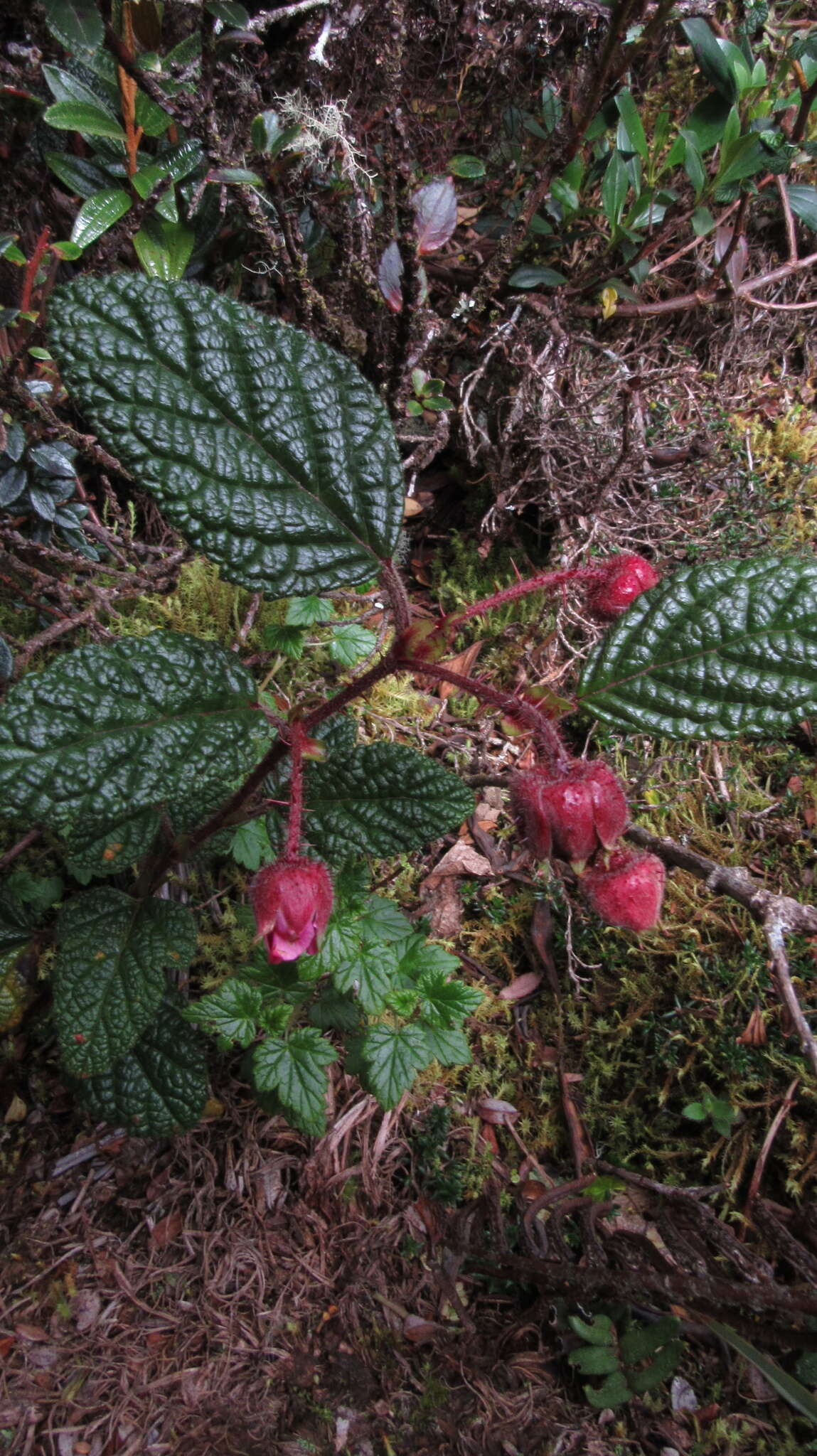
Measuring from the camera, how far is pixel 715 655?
3.30 feet

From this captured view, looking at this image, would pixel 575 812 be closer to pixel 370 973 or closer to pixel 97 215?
pixel 370 973

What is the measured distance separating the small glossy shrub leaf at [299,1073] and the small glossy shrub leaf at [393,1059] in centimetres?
7

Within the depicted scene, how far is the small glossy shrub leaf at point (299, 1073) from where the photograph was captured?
4.21 feet

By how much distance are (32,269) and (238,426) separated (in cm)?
93

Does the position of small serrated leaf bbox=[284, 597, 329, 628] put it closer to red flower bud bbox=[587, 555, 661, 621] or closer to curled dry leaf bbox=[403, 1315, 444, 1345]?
red flower bud bbox=[587, 555, 661, 621]

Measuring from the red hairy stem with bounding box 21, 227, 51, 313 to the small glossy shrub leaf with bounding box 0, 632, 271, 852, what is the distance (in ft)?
3.36

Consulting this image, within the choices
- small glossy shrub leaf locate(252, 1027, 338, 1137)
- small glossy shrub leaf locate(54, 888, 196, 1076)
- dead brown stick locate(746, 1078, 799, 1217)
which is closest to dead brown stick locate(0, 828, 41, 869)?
small glossy shrub leaf locate(54, 888, 196, 1076)

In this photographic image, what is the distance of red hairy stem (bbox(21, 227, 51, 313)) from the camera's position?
60.4 inches

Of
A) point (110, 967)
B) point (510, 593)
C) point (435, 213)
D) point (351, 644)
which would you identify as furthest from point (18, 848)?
point (435, 213)

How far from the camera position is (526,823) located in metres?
1.06

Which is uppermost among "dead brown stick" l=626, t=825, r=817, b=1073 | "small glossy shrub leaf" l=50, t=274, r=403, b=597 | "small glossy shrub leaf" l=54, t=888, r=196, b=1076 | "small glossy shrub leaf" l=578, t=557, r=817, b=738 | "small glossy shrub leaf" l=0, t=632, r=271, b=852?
"small glossy shrub leaf" l=50, t=274, r=403, b=597

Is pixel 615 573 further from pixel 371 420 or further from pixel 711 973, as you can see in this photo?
pixel 711 973

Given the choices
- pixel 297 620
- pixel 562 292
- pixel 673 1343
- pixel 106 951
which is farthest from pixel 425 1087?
pixel 562 292

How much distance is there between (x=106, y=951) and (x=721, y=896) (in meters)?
1.23
